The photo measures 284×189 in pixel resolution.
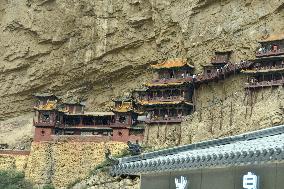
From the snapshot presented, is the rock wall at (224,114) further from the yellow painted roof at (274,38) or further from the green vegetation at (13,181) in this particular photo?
the green vegetation at (13,181)

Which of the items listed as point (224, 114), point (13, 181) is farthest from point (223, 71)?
point (13, 181)

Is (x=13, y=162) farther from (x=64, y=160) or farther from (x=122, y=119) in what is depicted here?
(x=122, y=119)

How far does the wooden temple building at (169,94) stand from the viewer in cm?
2687

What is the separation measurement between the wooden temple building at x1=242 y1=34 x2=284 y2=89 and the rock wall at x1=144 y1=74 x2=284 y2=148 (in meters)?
0.40

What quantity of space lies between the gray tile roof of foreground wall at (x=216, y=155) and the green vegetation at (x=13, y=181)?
719 inches

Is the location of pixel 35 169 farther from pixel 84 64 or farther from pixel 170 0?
pixel 170 0

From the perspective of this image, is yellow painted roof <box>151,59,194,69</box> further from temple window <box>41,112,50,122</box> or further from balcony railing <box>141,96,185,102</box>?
temple window <box>41,112,50,122</box>

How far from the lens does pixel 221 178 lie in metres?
6.27

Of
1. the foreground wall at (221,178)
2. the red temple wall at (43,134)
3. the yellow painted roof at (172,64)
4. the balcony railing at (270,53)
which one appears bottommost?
the foreground wall at (221,178)

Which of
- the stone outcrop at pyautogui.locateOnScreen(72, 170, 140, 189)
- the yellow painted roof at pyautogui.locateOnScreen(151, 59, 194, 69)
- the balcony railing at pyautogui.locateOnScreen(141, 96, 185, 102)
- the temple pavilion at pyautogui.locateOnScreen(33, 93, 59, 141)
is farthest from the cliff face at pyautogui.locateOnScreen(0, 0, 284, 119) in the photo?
the stone outcrop at pyautogui.locateOnScreen(72, 170, 140, 189)

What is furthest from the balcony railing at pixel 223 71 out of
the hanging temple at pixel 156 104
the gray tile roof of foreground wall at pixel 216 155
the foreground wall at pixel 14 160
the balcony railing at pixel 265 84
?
the gray tile roof of foreground wall at pixel 216 155

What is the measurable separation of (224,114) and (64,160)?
26.7 ft

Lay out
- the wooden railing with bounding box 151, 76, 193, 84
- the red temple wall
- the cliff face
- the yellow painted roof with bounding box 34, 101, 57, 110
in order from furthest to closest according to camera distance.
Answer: the cliff face
the yellow painted roof with bounding box 34, 101, 57, 110
the wooden railing with bounding box 151, 76, 193, 84
the red temple wall

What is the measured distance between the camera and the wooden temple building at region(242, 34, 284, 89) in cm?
2370
